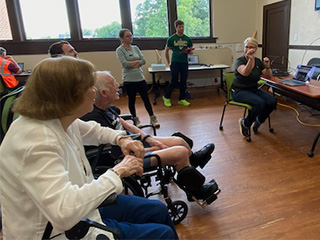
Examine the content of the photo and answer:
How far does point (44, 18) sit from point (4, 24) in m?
0.84

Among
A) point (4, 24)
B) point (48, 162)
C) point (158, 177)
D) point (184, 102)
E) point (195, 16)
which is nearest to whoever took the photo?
point (48, 162)

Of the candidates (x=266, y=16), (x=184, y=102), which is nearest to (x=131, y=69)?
(x=184, y=102)

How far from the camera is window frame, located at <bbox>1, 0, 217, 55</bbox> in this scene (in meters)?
5.14

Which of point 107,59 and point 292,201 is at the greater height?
point 107,59

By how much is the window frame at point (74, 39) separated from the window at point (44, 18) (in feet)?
0.35

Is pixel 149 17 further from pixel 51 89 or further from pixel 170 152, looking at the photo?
pixel 51 89

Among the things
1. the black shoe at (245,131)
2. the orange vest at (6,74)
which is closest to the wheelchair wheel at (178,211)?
the black shoe at (245,131)

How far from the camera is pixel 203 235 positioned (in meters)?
1.58

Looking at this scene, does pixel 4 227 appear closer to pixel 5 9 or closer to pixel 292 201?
pixel 292 201

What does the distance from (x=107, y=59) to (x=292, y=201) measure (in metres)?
4.85

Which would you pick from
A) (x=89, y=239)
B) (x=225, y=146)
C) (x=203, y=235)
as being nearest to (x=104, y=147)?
(x=89, y=239)

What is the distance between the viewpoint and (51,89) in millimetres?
810

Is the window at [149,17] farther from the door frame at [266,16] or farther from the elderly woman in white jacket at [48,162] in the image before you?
the elderly woman in white jacket at [48,162]

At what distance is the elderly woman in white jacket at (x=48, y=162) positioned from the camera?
0.73 meters
